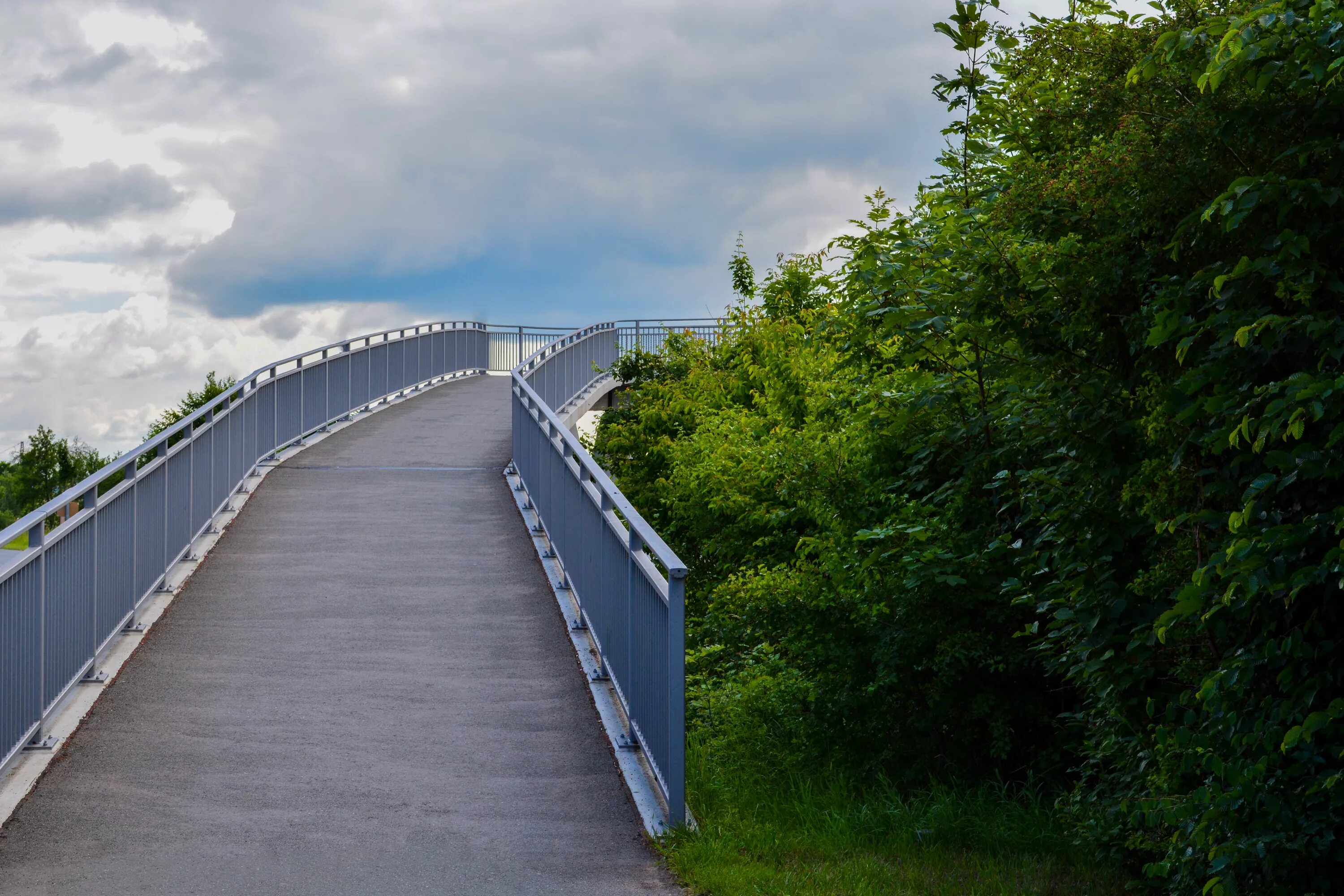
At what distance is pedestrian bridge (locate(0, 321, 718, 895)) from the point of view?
6078mm

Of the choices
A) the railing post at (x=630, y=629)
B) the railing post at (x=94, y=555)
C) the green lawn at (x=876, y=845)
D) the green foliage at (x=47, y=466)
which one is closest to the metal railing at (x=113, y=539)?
the railing post at (x=94, y=555)

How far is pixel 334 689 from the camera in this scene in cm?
847

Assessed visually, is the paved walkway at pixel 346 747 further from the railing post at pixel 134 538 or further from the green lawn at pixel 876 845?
the green lawn at pixel 876 845

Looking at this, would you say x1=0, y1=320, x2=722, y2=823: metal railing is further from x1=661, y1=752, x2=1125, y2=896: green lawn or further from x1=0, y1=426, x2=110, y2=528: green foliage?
x1=0, y1=426, x2=110, y2=528: green foliage

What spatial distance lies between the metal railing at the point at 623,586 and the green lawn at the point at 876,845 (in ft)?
1.42

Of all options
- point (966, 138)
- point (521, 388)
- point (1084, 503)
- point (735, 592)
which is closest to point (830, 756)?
point (735, 592)

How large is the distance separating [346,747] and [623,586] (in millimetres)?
1858

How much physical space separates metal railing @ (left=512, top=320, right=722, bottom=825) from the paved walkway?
1.08 ft

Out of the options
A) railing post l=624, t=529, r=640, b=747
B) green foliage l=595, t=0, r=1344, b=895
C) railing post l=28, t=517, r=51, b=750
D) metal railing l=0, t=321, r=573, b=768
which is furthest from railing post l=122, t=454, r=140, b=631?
green foliage l=595, t=0, r=1344, b=895

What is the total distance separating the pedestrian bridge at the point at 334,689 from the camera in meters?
6.08

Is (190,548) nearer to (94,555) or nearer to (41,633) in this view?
(94,555)

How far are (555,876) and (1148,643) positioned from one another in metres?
2.78

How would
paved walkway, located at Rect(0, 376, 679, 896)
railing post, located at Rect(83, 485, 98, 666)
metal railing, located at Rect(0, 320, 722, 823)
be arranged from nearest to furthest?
paved walkway, located at Rect(0, 376, 679, 896), metal railing, located at Rect(0, 320, 722, 823), railing post, located at Rect(83, 485, 98, 666)

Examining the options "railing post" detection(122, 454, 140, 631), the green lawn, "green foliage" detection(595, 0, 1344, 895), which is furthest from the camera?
"railing post" detection(122, 454, 140, 631)
